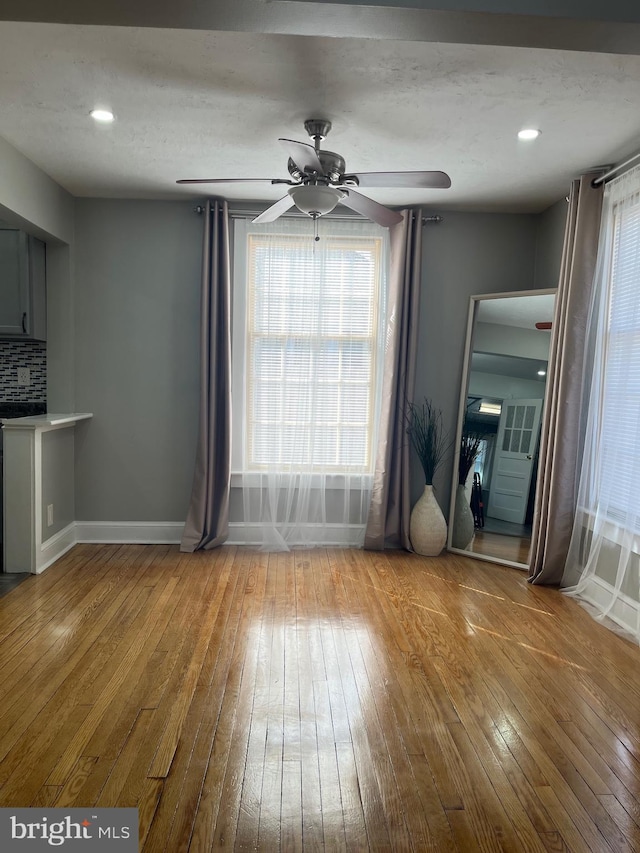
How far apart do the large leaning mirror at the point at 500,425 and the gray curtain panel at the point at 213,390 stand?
176 centimetres

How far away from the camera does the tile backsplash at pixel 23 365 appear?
15.3ft

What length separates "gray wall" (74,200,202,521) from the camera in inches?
182

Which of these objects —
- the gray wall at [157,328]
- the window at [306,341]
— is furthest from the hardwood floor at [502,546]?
the window at [306,341]

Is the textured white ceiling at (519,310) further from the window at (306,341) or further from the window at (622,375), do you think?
the window at (306,341)

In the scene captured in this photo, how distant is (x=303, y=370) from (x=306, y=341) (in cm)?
22

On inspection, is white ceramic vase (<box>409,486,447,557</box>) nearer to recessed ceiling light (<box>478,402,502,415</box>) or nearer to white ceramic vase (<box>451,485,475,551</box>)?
white ceramic vase (<box>451,485,475,551</box>)

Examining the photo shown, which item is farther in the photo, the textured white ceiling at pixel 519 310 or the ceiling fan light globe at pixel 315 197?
the textured white ceiling at pixel 519 310

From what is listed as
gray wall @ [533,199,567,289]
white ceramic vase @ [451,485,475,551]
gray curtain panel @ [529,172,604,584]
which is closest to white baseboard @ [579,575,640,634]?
gray curtain panel @ [529,172,604,584]

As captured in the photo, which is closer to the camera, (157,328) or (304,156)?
(304,156)

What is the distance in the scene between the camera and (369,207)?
3377mm

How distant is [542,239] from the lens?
4645 millimetres

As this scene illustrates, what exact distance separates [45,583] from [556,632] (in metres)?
2.98

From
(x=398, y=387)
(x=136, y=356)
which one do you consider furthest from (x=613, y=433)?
(x=136, y=356)

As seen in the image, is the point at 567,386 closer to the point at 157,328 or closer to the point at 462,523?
the point at 462,523
